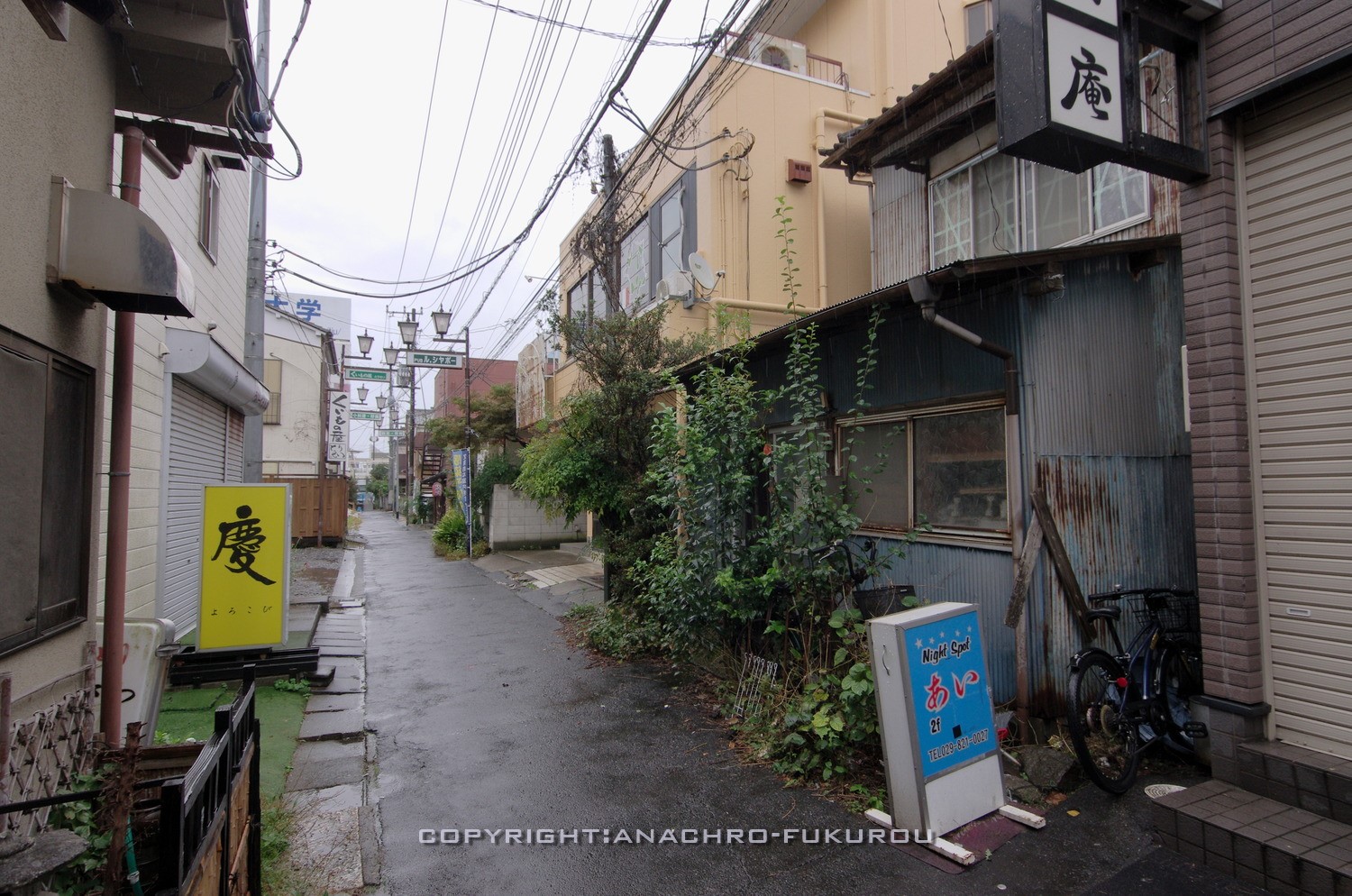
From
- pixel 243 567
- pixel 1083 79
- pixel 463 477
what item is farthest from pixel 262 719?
pixel 463 477

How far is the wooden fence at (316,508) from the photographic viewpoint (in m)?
22.3

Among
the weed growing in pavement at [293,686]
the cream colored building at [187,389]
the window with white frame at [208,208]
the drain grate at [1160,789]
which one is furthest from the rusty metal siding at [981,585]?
the window with white frame at [208,208]

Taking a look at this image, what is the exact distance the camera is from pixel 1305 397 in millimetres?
3857

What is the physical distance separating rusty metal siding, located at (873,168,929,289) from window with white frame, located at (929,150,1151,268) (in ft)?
0.57

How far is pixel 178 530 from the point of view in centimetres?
868

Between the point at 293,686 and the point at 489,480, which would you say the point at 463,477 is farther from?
the point at 293,686

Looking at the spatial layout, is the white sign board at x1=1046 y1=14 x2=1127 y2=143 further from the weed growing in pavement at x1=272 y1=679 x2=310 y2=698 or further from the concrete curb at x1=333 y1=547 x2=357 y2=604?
the concrete curb at x1=333 y1=547 x2=357 y2=604

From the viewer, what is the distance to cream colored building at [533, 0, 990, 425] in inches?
436

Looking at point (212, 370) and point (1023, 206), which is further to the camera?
point (212, 370)

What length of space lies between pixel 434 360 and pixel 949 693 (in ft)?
65.3

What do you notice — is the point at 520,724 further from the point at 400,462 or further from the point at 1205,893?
the point at 400,462

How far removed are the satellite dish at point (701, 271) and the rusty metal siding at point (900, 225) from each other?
2389mm

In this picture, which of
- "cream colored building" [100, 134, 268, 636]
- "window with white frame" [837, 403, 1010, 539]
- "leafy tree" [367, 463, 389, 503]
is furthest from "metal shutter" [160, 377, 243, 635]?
"leafy tree" [367, 463, 389, 503]

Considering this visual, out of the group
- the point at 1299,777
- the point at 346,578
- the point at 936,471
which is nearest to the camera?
the point at 1299,777
